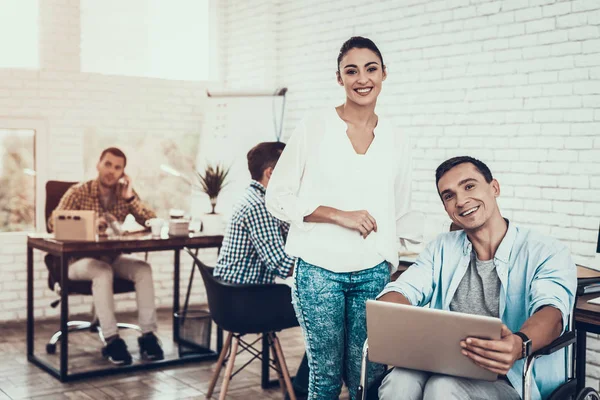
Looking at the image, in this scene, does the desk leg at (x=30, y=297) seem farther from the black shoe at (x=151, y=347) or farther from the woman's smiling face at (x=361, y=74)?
the woman's smiling face at (x=361, y=74)

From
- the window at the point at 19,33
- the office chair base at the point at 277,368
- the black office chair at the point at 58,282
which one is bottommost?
the office chair base at the point at 277,368

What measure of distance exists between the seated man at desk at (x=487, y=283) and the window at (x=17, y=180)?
4.15 meters

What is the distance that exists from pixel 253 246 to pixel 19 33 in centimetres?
328

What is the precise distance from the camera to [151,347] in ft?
15.8

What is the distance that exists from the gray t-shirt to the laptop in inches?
12.4

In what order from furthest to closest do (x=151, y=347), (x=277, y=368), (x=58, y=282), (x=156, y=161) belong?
(x=156, y=161)
(x=58, y=282)
(x=151, y=347)
(x=277, y=368)

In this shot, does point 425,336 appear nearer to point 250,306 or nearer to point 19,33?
point 250,306

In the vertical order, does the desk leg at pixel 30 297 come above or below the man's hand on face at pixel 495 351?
below

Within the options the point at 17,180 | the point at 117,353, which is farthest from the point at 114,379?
the point at 17,180

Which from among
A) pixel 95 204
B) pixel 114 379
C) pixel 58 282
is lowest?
pixel 114 379

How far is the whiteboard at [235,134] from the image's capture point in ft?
19.9

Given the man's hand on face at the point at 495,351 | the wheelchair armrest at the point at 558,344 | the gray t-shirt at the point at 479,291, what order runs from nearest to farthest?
the man's hand on face at the point at 495,351
the wheelchair armrest at the point at 558,344
the gray t-shirt at the point at 479,291

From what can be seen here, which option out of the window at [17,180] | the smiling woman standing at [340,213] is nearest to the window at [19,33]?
the window at [17,180]

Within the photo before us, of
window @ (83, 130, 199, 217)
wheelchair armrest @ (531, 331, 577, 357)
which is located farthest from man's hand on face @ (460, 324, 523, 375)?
window @ (83, 130, 199, 217)
